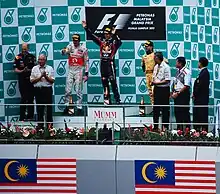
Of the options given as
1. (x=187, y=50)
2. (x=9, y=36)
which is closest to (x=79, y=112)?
(x=9, y=36)

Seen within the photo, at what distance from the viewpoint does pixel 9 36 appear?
13828mm

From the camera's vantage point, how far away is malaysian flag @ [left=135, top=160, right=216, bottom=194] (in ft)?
32.6

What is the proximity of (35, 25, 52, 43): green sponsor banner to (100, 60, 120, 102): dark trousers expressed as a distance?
1131 millimetres

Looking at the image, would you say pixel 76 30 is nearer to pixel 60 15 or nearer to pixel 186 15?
pixel 60 15

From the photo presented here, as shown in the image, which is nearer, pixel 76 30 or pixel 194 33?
pixel 194 33

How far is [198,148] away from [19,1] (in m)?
5.21

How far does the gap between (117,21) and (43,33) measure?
1.33 m

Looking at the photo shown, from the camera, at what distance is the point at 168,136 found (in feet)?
34.1

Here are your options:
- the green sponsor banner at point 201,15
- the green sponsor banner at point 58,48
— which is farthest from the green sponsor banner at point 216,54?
the green sponsor banner at point 58,48

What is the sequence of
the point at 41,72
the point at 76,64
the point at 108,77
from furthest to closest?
the point at 108,77 → the point at 76,64 → the point at 41,72

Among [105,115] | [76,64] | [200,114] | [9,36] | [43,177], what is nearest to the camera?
[43,177]

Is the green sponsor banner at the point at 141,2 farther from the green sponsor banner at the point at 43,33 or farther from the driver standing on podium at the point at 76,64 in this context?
the green sponsor banner at the point at 43,33

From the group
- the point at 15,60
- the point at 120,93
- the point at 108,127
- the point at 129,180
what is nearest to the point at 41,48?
the point at 15,60

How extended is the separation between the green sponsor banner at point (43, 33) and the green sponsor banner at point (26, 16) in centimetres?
15
